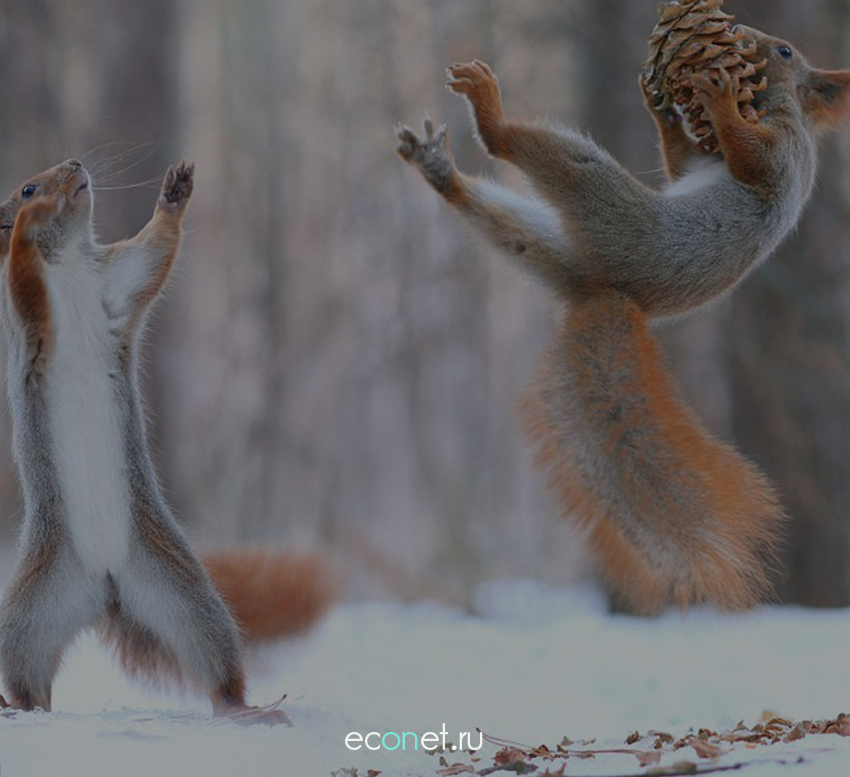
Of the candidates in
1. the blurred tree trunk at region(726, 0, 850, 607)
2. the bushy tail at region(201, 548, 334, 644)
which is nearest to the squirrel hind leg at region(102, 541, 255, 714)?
the bushy tail at region(201, 548, 334, 644)

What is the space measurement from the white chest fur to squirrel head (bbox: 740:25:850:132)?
226 cm

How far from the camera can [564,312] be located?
3.93 meters

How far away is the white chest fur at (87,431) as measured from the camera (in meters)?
3.39

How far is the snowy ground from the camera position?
2852mm

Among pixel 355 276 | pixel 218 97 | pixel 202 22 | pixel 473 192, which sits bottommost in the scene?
pixel 473 192

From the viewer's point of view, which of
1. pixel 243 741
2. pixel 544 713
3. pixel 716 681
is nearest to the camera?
pixel 243 741

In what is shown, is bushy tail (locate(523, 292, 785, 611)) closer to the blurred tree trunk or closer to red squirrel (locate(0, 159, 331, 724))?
red squirrel (locate(0, 159, 331, 724))

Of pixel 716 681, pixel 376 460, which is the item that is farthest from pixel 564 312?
pixel 376 460

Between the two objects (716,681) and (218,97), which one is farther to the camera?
(218,97)

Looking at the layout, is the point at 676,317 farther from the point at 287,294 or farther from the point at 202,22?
the point at 202,22

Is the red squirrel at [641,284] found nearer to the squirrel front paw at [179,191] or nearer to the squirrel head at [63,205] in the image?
the squirrel front paw at [179,191]

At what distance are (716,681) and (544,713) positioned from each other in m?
0.80

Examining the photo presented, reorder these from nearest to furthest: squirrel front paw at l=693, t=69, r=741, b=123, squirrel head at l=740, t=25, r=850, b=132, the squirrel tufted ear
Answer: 1. squirrel front paw at l=693, t=69, r=741, b=123
2. squirrel head at l=740, t=25, r=850, b=132
3. the squirrel tufted ear

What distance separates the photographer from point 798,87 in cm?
441
